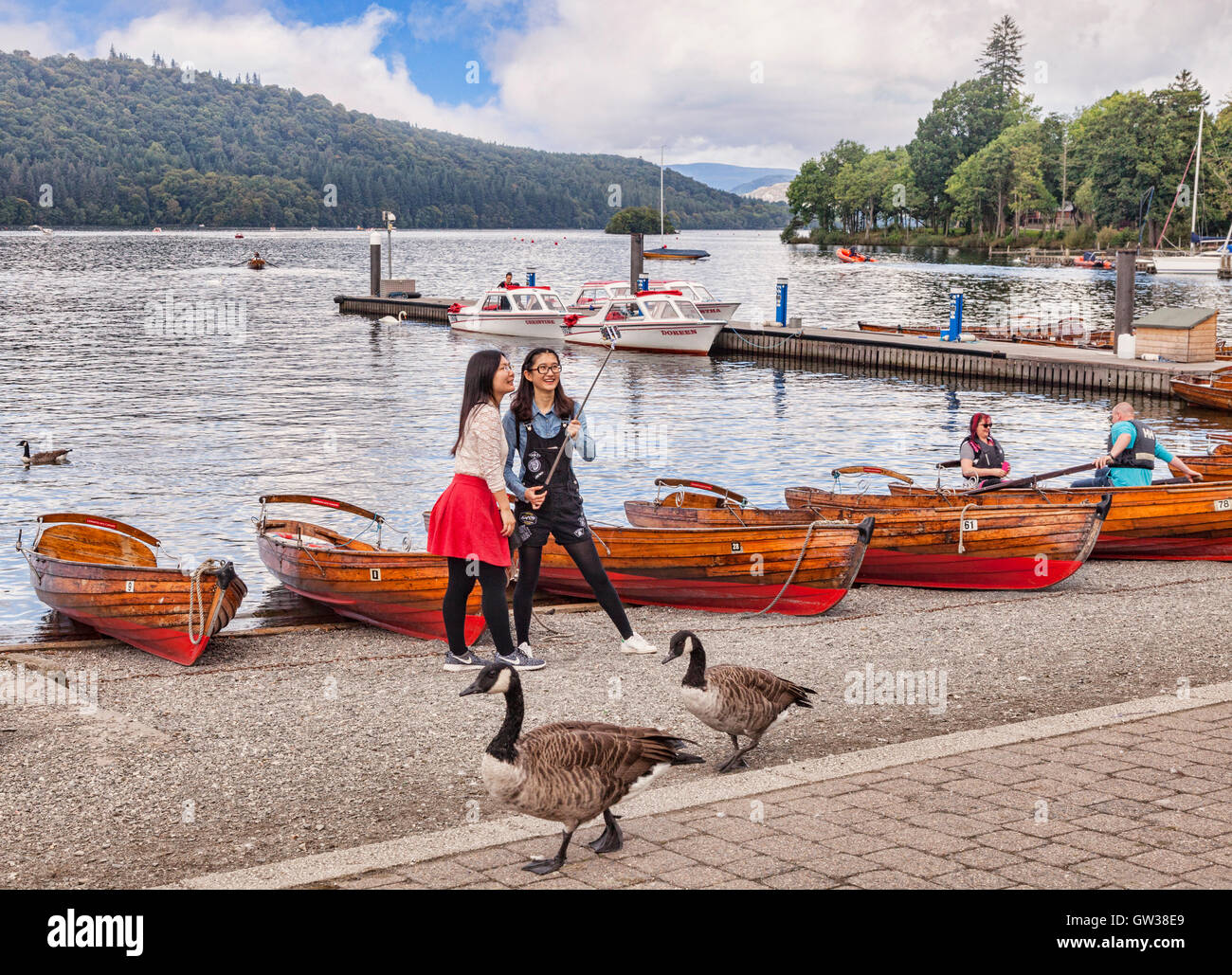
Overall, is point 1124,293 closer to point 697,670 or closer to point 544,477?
point 544,477

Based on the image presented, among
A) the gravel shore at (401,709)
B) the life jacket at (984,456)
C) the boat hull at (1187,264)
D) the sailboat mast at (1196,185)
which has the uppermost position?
the sailboat mast at (1196,185)

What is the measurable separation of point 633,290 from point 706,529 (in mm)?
41695

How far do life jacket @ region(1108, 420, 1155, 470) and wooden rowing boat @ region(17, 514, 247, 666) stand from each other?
31.7 feet

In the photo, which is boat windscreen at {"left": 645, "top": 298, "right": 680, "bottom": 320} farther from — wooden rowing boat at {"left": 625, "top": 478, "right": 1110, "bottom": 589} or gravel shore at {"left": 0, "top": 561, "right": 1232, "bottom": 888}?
gravel shore at {"left": 0, "top": 561, "right": 1232, "bottom": 888}

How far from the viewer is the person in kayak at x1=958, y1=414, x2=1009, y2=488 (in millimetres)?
14719

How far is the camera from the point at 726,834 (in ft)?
19.6

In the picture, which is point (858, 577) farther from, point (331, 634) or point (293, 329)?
point (293, 329)

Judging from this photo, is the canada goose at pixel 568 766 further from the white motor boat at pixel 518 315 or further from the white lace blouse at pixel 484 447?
the white motor boat at pixel 518 315

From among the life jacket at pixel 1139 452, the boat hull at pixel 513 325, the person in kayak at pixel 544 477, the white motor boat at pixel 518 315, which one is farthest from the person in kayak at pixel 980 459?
the boat hull at pixel 513 325

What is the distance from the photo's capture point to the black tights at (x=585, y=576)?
9617mm

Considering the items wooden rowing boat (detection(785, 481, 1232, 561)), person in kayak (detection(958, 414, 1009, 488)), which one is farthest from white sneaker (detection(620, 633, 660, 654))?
person in kayak (detection(958, 414, 1009, 488))

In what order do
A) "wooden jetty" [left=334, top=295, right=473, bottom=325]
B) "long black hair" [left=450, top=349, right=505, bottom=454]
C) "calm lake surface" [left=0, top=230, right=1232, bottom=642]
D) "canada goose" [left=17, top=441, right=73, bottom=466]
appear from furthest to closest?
"wooden jetty" [left=334, top=295, right=473, bottom=325] → "canada goose" [left=17, top=441, right=73, bottom=466] → "calm lake surface" [left=0, top=230, right=1232, bottom=642] → "long black hair" [left=450, top=349, right=505, bottom=454]

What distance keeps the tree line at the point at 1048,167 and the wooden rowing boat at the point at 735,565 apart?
115 metres

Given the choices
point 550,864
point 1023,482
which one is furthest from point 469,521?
point 1023,482
